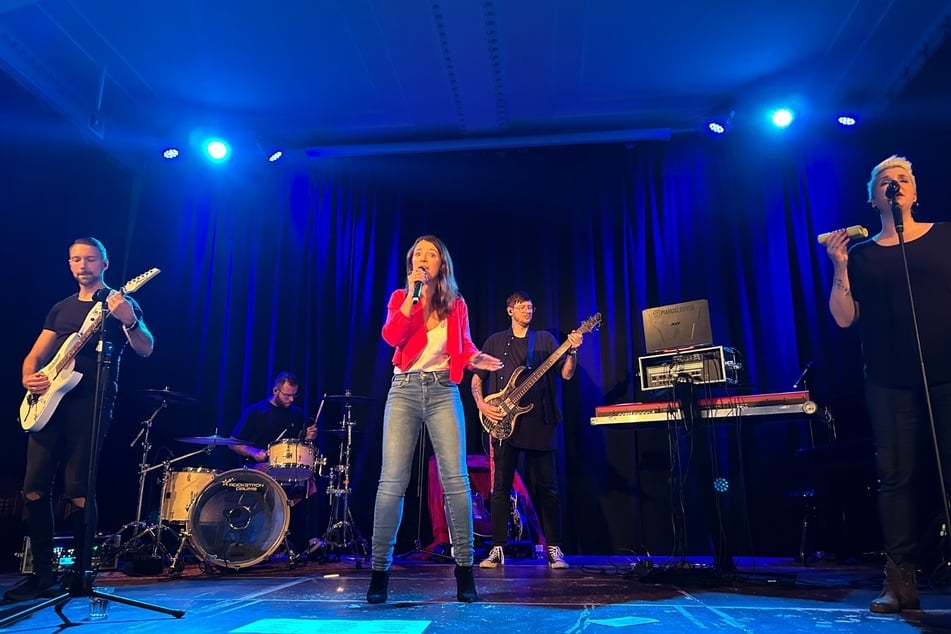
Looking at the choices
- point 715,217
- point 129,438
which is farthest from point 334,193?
point 715,217

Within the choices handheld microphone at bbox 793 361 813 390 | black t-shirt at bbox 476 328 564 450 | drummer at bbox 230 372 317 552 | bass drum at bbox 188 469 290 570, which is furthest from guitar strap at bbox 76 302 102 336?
handheld microphone at bbox 793 361 813 390

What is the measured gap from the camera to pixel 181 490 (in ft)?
16.3

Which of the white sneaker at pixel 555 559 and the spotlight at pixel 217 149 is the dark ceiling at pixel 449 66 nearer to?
the spotlight at pixel 217 149

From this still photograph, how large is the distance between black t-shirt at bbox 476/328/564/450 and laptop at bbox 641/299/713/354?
37.9 inches

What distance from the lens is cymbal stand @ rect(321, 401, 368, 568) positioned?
18.1 feet

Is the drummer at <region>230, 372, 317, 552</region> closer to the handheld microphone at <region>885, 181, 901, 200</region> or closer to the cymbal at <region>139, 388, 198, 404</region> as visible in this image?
the cymbal at <region>139, 388, 198, 404</region>

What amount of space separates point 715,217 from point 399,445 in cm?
482

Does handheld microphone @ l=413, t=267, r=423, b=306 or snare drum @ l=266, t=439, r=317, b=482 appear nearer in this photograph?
handheld microphone @ l=413, t=267, r=423, b=306

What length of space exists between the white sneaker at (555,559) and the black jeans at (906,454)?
7.47 feet

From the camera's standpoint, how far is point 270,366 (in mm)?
6715

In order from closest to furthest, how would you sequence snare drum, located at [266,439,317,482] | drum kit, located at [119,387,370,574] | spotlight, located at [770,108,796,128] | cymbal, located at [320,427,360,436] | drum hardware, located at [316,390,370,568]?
1. drum kit, located at [119,387,370,574]
2. snare drum, located at [266,439,317,482]
3. drum hardware, located at [316,390,370,568]
4. cymbal, located at [320,427,360,436]
5. spotlight, located at [770,108,796,128]

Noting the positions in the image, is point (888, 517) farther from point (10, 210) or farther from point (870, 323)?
point (10, 210)

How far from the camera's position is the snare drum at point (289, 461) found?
508cm

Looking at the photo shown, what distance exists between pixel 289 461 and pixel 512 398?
1.80m
